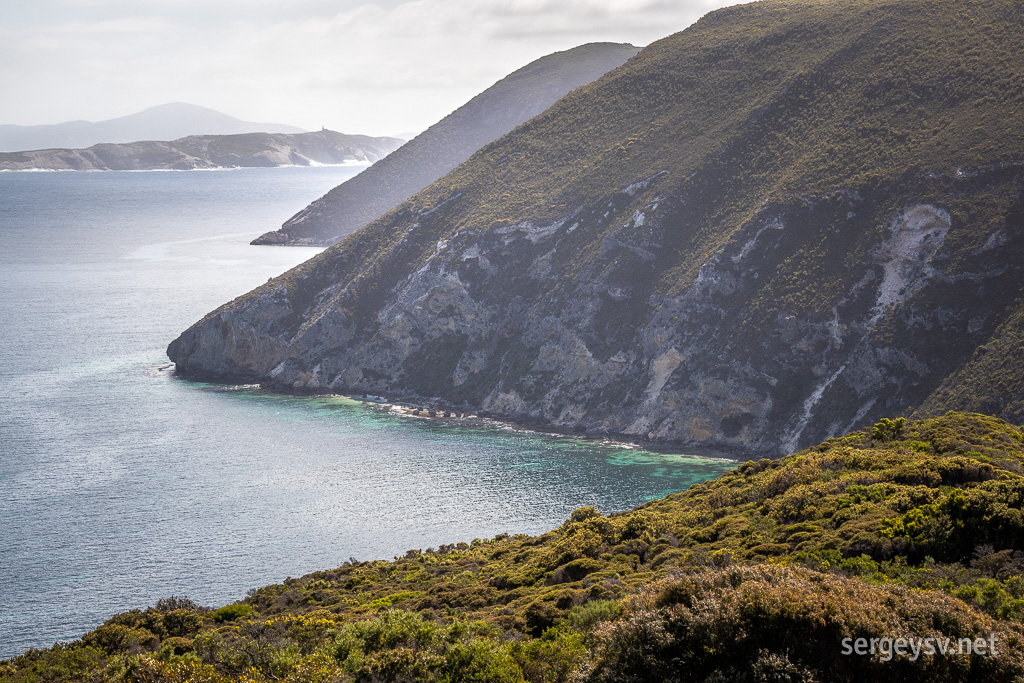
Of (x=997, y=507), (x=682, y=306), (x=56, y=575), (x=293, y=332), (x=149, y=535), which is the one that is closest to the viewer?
(x=997, y=507)

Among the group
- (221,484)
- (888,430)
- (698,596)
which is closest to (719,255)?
(888,430)

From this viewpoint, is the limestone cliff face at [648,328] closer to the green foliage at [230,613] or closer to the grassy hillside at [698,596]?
the grassy hillside at [698,596]

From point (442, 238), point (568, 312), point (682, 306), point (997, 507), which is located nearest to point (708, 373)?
point (682, 306)

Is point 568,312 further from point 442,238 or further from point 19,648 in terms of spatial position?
point 19,648

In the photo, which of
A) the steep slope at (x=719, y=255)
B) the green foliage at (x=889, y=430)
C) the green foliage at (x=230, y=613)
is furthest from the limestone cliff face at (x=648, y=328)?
the green foliage at (x=230, y=613)

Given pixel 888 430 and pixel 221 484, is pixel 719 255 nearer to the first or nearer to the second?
pixel 888 430

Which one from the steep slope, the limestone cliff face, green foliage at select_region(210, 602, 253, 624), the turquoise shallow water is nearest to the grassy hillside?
green foliage at select_region(210, 602, 253, 624)
